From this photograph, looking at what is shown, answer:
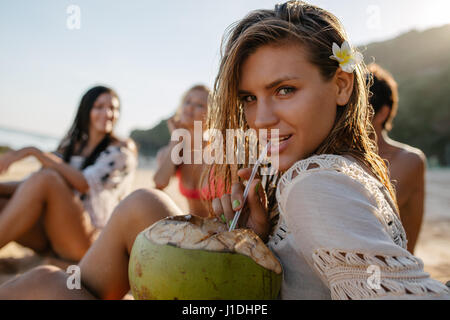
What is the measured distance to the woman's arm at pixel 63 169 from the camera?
282 centimetres

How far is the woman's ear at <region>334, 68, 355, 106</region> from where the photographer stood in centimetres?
114

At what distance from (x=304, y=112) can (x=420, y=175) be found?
2.12 meters

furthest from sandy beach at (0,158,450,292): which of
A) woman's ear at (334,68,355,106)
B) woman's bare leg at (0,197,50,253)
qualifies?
woman's ear at (334,68,355,106)

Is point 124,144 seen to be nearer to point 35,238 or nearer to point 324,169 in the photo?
point 35,238

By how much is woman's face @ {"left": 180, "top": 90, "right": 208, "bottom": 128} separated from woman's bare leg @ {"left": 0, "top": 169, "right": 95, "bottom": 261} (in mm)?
1377

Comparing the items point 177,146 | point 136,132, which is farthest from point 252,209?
point 136,132

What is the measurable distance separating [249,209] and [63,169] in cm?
227

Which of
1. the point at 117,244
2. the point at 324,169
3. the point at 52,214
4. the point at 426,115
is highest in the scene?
the point at 324,169

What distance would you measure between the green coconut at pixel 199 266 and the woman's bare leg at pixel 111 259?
497 millimetres

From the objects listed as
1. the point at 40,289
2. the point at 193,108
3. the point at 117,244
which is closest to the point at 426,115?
the point at 193,108

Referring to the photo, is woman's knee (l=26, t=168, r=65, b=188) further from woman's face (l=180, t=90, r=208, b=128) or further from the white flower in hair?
the white flower in hair

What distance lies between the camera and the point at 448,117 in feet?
72.4

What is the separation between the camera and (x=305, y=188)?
782 millimetres
